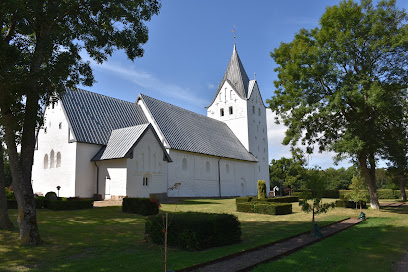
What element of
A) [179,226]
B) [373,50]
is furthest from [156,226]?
[373,50]

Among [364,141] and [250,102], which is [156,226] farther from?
[250,102]

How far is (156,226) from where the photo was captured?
1018cm

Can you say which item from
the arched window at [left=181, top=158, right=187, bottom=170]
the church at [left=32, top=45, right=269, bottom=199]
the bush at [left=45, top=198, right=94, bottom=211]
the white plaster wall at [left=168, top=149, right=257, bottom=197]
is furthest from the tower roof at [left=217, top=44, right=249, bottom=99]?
the bush at [left=45, top=198, right=94, bottom=211]

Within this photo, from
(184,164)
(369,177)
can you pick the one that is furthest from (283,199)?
(184,164)

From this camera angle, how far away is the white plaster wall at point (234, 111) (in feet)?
155

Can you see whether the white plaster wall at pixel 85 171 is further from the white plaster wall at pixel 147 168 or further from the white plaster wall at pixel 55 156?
the white plaster wall at pixel 147 168

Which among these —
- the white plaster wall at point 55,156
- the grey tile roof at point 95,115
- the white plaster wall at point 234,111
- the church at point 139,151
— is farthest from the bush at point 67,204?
the white plaster wall at point 234,111

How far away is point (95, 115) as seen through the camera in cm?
2891

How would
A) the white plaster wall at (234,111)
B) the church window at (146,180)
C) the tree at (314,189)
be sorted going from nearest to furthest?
1. the tree at (314,189)
2. the church window at (146,180)
3. the white plaster wall at (234,111)

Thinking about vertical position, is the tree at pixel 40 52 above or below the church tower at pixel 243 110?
below

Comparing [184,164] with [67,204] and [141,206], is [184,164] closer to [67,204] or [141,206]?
[67,204]

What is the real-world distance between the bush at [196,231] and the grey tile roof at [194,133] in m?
21.2

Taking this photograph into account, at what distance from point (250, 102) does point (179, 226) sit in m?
40.3

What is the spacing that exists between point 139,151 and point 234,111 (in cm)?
2615
